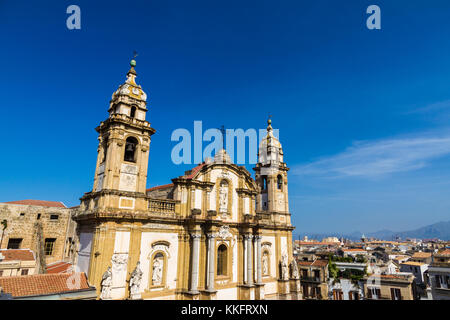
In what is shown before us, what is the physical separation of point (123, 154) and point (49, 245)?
19554mm

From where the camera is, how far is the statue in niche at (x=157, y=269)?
19.6 meters

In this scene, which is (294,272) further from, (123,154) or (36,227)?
(36,227)

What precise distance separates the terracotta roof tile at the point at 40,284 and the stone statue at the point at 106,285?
40.3 inches

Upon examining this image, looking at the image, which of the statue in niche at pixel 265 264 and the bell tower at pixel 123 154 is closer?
the bell tower at pixel 123 154

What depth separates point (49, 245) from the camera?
30.9 meters

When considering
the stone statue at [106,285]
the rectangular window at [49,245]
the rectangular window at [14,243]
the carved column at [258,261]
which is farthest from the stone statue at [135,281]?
the rectangular window at [14,243]

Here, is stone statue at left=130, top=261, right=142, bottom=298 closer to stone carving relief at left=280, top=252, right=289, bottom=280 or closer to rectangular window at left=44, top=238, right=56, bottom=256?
stone carving relief at left=280, top=252, right=289, bottom=280

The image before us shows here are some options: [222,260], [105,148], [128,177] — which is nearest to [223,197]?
[222,260]

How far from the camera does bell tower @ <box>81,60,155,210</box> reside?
18781 mm

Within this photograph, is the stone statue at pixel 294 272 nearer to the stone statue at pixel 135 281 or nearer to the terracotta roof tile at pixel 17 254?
the stone statue at pixel 135 281

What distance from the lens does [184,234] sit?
71.2 ft
